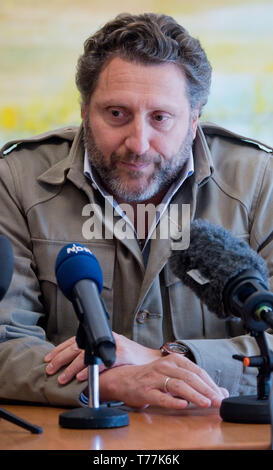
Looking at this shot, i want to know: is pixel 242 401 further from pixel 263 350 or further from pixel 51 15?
pixel 51 15

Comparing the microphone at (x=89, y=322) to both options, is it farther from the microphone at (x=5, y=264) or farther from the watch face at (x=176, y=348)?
the watch face at (x=176, y=348)

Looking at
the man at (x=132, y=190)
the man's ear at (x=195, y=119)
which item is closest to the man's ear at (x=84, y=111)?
the man at (x=132, y=190)

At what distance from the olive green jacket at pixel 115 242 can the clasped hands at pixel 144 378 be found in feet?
0.70

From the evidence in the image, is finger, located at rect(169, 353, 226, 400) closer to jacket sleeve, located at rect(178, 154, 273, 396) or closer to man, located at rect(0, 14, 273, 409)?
jacket sleeve, located at rect(178, 154, 273, 396)

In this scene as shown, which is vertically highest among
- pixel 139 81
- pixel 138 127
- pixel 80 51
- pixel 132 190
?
pixel 80 51

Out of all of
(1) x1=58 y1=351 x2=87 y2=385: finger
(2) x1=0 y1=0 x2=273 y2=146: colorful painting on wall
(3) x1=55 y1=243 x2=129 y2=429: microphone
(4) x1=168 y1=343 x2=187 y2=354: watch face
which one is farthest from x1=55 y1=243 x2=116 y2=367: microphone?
(2) x1=0 y1=0 x2=273 y2=146: colorful painting on wall

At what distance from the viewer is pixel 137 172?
199 cm

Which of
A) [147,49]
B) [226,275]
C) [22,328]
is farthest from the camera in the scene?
[147,49]

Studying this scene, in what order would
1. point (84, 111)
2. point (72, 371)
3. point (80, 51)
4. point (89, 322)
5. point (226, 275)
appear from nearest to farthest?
point (89, 322) < point (226, 275) < point (72, 371) < point (84, 111) < point (80, 51)

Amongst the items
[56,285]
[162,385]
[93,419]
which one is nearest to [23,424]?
[93,419]

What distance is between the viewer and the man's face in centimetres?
194

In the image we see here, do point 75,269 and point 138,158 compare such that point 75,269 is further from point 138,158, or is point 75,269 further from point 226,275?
point 138,158

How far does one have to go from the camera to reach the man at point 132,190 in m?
1.96

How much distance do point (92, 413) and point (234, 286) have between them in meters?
0.29
